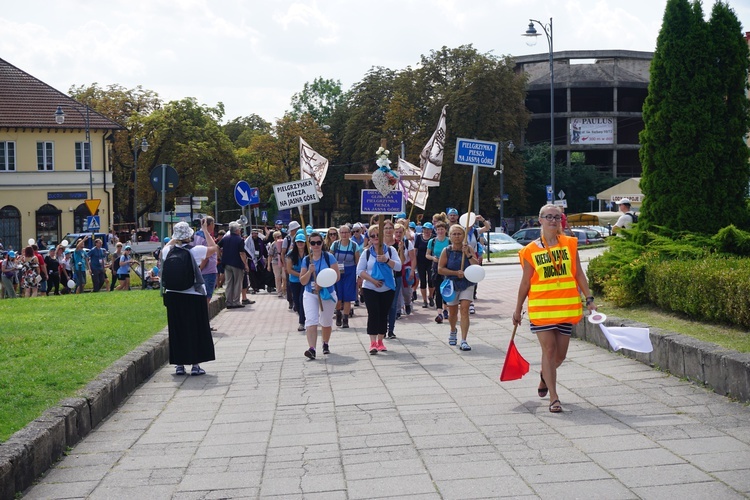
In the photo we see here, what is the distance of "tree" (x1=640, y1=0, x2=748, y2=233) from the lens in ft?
45.3

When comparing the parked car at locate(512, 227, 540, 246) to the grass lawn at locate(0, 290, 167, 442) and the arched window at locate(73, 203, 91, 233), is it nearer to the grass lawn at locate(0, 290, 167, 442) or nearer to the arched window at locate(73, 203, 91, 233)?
the arched window at locate(73, 203, 91, 233)

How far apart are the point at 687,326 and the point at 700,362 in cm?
218

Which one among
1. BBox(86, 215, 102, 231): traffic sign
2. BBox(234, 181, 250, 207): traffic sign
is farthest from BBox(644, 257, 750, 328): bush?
BBox(86, 215, 102, 231): traffic sign

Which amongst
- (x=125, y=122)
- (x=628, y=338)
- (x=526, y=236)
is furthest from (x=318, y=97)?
(x=628, y=338)

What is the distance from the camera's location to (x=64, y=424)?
7465 mm

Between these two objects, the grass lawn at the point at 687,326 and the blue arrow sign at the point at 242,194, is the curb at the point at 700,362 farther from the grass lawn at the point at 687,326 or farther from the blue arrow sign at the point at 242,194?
the blue arrow sign at the point at 242,194

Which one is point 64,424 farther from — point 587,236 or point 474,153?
point 587,236

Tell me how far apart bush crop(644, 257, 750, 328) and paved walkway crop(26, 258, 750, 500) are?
112cm

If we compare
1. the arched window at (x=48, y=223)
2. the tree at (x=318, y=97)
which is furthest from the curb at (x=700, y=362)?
the tree at (x=318, y=97)

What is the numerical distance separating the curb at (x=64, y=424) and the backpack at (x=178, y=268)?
0.91m

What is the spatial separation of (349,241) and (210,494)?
393 inches

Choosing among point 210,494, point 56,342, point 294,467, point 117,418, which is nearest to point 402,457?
point 294,467

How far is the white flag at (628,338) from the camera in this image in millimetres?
8719

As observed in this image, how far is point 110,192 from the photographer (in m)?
63.2
